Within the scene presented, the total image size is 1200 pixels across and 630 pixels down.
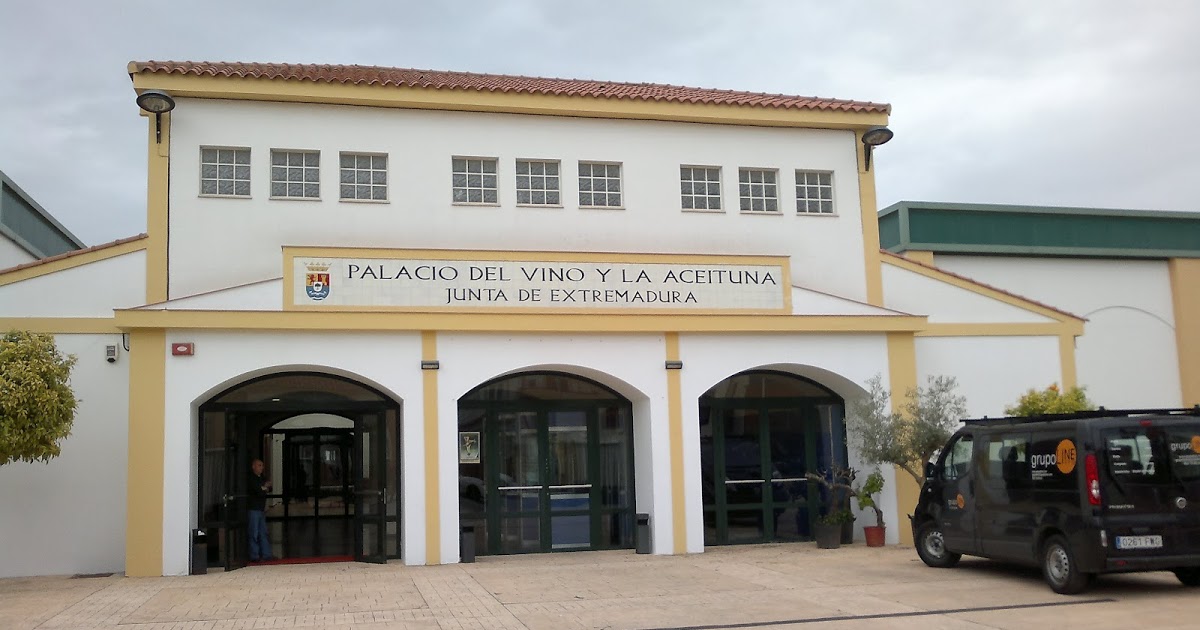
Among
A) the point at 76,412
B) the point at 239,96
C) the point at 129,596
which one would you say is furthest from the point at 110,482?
the point at 239,96

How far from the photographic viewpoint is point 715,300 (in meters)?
16.4

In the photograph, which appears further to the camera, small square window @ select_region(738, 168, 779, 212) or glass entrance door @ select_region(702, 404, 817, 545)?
small square window @ select_region(738, 168, 779, 212)

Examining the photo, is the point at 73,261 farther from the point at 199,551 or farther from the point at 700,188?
the point at 700,188

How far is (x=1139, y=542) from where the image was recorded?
10797mm

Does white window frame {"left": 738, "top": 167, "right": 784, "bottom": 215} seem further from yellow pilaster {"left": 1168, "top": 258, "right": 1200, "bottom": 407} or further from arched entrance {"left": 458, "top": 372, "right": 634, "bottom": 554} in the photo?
yellow pilaster {"left": 1168, "top": 258, "right": 1200, "bottom": 407}

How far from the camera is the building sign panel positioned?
15148mm

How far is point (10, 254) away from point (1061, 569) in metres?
17.9

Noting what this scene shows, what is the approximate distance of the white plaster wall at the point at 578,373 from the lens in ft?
50.4

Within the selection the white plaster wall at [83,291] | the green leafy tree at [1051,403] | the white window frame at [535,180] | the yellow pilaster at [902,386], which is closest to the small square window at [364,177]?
the white window frame at [535,180]

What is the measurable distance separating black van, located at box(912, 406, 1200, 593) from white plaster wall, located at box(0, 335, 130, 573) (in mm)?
11492

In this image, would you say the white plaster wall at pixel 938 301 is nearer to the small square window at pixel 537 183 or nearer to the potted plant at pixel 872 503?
the potted plant at pixel 872 503

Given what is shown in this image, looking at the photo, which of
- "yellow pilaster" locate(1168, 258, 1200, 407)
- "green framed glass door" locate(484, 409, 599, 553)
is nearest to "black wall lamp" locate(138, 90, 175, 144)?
"green framed glass door" locate(484, 409, 599, 553)

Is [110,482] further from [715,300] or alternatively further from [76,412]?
[715,300]

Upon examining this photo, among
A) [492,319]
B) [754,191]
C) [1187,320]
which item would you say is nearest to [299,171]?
[492,319]
